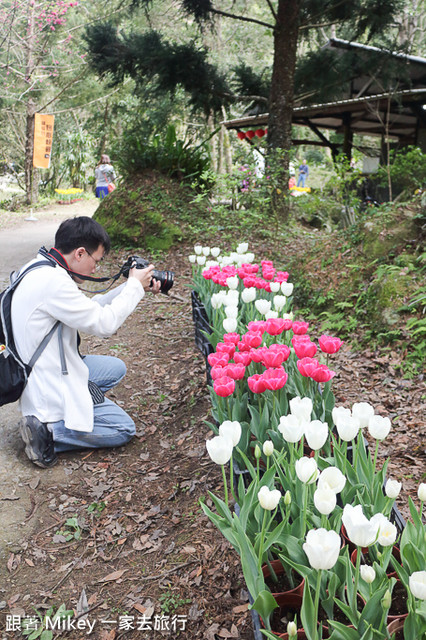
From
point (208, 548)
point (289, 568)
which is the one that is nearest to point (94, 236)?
point (208, 548)

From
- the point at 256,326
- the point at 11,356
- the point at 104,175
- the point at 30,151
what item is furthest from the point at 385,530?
the point at 30,151

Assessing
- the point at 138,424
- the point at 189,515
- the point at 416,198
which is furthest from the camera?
the point at 416,198

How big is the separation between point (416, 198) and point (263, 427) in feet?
12.3

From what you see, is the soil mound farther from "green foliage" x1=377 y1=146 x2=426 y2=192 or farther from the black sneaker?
the black sneaker

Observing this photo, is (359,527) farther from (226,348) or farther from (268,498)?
(226,348)

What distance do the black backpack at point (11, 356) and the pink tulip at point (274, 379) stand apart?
1332mm

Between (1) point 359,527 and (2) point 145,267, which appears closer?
(1) point 359,527

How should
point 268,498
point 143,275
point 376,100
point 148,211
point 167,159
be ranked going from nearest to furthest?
1. point 268,498
2. point 143,275
3. point 148,211
4. point 167,159
5. point 376,100

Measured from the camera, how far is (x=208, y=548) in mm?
2039

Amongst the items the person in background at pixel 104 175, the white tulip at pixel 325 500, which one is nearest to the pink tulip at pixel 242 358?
the white tulip at pixel 325 500

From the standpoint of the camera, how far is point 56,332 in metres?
2.66

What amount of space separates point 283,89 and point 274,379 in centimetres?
645

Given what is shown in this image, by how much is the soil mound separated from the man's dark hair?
15.0 feet

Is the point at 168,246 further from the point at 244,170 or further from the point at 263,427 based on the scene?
the point at 263,427
